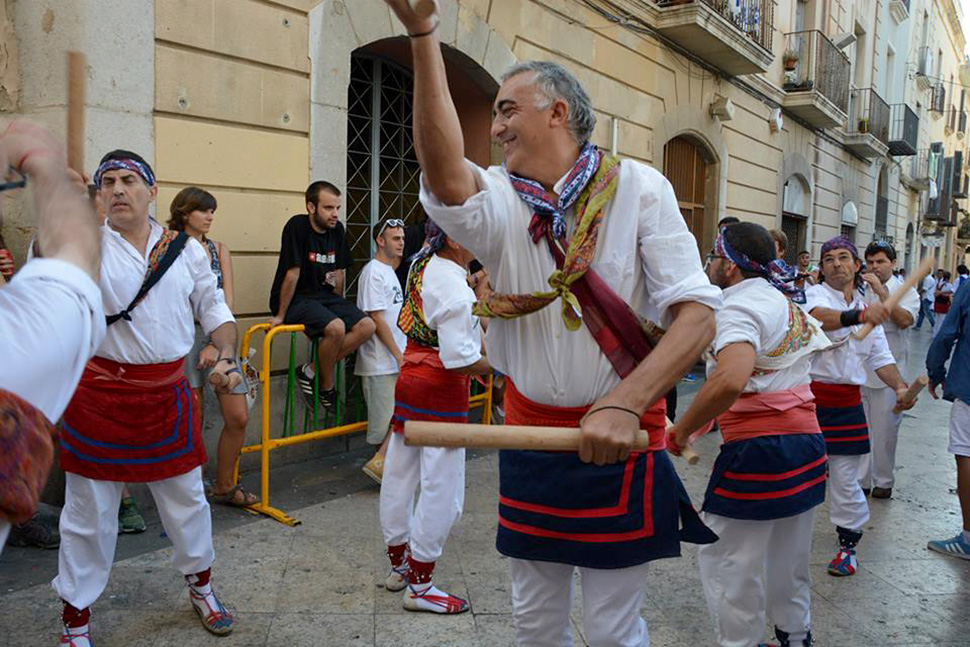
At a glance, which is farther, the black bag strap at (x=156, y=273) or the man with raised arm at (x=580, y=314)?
the black bag strap at (x=156, y=273)

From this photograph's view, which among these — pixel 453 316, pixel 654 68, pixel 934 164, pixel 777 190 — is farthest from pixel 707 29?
pixel 934 164

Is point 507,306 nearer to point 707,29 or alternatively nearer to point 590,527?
point 590,527

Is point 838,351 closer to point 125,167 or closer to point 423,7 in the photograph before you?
point 423,7

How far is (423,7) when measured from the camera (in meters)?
1.67

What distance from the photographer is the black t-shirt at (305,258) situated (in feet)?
18.6

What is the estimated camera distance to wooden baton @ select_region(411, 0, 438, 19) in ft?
5.43

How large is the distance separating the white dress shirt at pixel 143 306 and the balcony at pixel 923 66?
3046cm

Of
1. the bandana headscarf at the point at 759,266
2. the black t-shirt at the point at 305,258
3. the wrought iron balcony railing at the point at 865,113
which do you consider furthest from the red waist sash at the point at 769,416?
the wrought iron balcony railing at the point at 865,113

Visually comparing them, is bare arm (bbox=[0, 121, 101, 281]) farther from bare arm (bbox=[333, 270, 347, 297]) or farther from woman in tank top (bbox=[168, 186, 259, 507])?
bare arm (bbox=[333, 270, 347, 297])

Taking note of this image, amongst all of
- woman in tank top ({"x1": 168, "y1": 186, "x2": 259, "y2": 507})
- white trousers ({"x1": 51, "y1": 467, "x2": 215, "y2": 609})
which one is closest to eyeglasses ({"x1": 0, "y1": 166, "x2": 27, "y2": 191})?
white trousers ({"x1": 51, "y1": 467, "x2": 215, "y2": 609})

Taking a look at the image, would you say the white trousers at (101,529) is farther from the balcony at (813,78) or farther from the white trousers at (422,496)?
the balcony at (813,78)

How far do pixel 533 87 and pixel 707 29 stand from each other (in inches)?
384

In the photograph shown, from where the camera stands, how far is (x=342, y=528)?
4676mm

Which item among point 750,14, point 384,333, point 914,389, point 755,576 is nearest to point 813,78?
point 750,14
